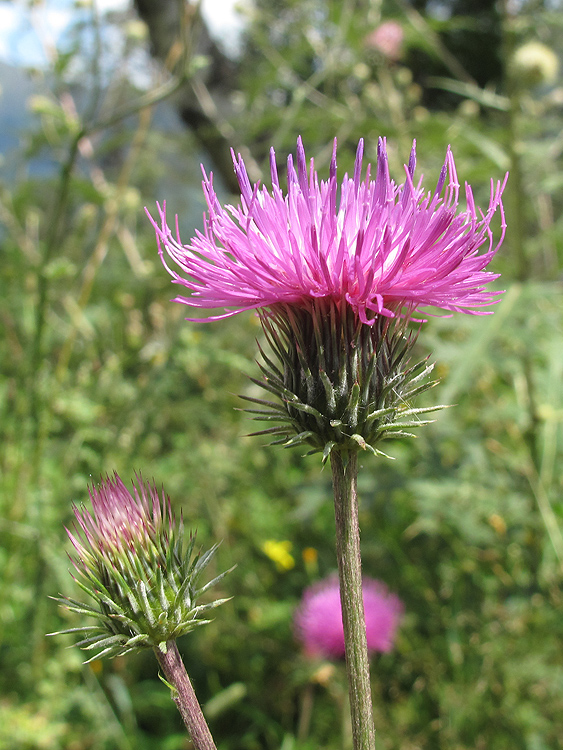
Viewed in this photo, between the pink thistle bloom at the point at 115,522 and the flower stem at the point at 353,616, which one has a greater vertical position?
the pink thistle bloom at the point at 115,522

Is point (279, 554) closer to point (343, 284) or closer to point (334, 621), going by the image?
point (334, 621)

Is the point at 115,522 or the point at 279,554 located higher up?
the point at 115,522

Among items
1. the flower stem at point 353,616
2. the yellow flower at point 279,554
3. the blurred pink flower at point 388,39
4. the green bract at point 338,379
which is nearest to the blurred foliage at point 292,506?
the yellow flower at point 279,554

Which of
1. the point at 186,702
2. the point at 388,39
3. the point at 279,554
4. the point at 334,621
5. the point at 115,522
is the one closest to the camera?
the point at 186,702

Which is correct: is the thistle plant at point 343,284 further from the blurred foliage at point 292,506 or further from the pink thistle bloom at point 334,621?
the pink thistle bloom at point 334,621

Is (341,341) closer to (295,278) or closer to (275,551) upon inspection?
(295,278)

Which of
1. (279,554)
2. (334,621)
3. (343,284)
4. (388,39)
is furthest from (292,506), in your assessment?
(388,39)
